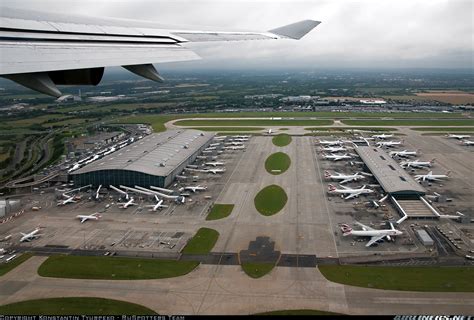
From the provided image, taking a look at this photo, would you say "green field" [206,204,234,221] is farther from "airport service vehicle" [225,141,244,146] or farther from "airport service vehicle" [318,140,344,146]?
"airport service vehicle" [318,140,344,146]

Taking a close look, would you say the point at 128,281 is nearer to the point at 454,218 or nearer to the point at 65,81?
the point at 65,81

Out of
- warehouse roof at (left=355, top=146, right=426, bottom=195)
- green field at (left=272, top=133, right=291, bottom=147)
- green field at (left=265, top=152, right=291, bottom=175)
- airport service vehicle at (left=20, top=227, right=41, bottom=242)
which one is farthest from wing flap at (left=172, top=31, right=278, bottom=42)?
green field at (left=272, top=133, right=291, bottom=147)

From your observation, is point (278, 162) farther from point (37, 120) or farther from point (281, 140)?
point (37, 120)

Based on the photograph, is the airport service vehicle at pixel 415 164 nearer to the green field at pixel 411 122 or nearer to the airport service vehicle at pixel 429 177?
the airport service vehicle at pixel 429 177

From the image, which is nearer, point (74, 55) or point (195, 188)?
point (74, 55)

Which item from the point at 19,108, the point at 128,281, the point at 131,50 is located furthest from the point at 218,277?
the point at 19,108

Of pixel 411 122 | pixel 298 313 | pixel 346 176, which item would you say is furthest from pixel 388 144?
pixel 298 313
